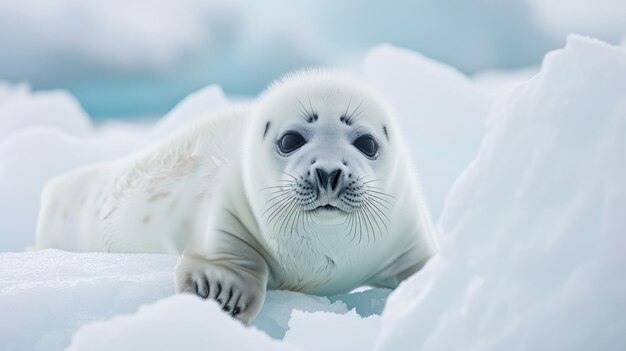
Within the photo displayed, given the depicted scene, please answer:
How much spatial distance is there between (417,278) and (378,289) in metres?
0.97

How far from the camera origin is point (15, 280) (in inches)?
91.2

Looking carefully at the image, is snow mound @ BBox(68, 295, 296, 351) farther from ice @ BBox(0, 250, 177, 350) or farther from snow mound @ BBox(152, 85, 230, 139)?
snow mound @ BBox(152, 85, 230, 139)

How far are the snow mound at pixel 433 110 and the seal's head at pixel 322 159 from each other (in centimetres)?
323

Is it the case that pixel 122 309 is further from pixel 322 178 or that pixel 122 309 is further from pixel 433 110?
pixel 433 110

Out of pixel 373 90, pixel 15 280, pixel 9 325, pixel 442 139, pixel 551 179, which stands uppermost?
pixel 442 139

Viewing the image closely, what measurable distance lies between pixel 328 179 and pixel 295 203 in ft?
0.57

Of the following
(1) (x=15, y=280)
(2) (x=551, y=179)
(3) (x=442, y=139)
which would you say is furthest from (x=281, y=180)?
(3) (x=442, y=139)

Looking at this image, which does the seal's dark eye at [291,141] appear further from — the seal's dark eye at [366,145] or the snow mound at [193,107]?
the snow mound at [193,107]

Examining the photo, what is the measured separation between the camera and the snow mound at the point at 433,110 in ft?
19.4

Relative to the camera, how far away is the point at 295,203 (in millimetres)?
2354

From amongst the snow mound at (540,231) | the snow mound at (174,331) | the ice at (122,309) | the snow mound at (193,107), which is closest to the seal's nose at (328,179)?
the ice at (122,309)

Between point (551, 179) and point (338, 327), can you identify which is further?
point (338, 327)

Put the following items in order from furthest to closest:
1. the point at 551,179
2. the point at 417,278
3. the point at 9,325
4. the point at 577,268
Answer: the point at 9,325
the point at 417,278
the point at 551,179
the point at 577,268

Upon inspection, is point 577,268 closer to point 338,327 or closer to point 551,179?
point 551,179
